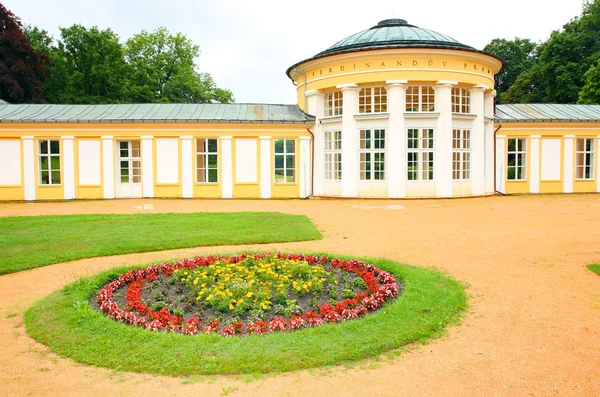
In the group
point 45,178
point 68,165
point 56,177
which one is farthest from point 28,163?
point 68,165

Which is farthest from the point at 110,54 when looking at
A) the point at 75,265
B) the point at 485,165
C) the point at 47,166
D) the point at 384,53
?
the point at 75,265

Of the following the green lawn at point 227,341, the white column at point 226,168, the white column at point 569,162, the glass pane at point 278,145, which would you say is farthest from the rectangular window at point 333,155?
the green lawn at point 227,341

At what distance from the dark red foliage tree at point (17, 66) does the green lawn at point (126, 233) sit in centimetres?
2806

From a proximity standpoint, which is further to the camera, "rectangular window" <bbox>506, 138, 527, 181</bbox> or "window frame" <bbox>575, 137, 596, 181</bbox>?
"window frame" <bbox>575, 137, 596, 181</bbox>

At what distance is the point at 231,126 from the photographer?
27.9 metres

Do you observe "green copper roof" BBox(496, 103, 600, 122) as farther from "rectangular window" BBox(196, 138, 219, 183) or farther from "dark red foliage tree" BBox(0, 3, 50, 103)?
"dark red foliage tree" BBox(0, 3, 50, 103)

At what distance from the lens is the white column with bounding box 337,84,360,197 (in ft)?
87.8

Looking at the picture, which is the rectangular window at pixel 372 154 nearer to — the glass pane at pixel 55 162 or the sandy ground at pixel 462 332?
the sandy ground at pixel 462 332

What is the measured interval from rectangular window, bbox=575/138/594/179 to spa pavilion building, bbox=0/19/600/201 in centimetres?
8

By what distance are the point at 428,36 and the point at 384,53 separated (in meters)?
3.73

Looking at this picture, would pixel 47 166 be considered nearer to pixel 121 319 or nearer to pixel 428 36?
pixel 428 36

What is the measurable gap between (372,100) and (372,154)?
2.80 metres

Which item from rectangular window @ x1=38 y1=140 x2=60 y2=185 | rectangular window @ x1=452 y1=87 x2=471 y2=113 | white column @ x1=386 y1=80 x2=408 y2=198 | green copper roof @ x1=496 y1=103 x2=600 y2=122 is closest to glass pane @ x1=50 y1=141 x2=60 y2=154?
rectangular window @ x1=38 y1=140 x2=60 y2=185

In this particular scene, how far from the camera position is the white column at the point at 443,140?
85.7 ft
